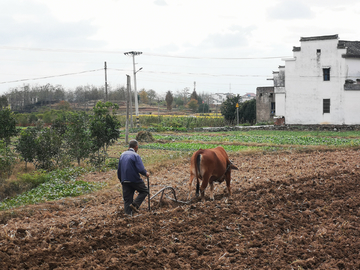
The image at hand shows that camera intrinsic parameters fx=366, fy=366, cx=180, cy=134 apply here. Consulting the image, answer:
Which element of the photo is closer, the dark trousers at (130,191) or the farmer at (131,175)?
the farmer at (131,175)

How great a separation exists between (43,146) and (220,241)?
11167 mm

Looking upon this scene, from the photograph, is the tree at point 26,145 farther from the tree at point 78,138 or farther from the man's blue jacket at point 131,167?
the man's blue jacket at point 131,167

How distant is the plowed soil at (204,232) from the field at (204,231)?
0.05 ft

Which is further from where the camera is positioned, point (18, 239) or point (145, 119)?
point (145, 119)

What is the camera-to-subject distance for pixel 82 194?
1092 cm

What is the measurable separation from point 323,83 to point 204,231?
32.5 m

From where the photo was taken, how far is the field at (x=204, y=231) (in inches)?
216

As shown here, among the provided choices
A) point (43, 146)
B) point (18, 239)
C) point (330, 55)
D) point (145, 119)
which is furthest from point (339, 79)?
point (18, 239)

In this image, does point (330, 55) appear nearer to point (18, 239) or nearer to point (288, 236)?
point (288, 236)

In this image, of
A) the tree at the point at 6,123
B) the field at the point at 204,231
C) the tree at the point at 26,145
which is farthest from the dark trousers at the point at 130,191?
the tree at the point at 6,123

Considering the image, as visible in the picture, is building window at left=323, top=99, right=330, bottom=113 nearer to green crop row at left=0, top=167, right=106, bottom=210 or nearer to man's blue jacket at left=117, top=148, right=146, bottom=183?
green crop row at left=0, top=167, right=106, bottom=210

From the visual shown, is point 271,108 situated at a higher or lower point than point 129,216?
higher

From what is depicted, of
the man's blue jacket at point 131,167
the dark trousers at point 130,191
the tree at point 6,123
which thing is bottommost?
the dark trousers at point 130,191

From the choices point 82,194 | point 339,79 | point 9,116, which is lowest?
point 82,194
